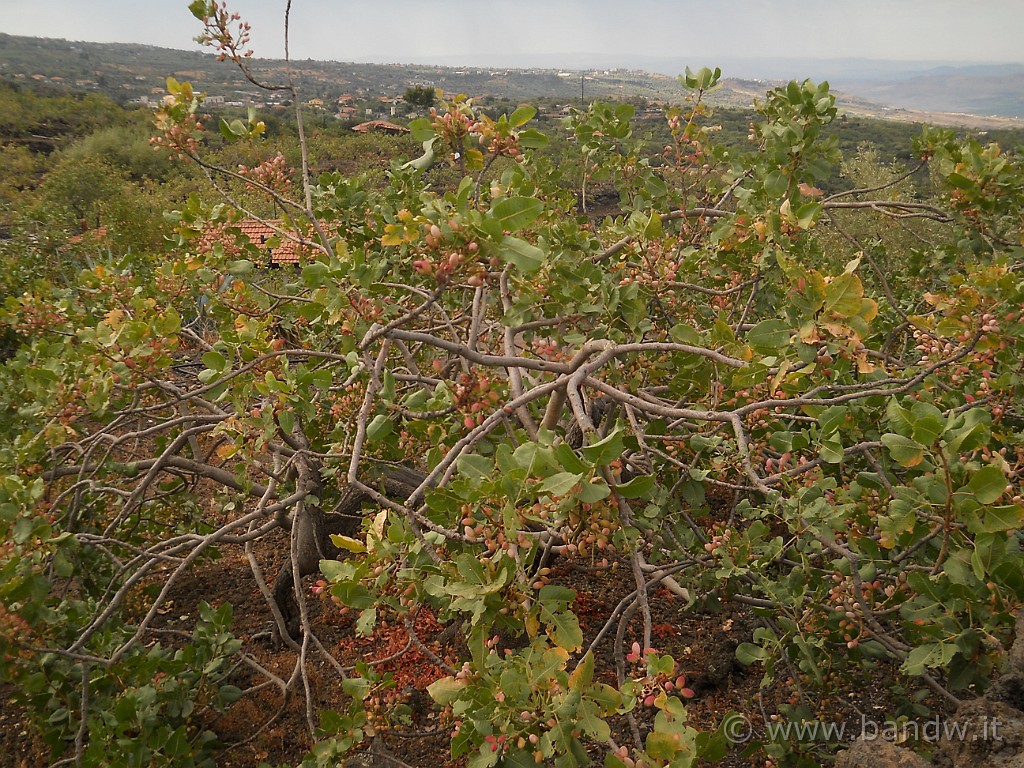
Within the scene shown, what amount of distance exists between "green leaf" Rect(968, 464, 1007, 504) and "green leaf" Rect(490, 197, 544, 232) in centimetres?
112

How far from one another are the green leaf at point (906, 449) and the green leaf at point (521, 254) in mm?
857

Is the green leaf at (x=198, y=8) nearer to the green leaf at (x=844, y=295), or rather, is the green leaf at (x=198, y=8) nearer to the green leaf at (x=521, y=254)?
the green leaf at (x=521, y=254)

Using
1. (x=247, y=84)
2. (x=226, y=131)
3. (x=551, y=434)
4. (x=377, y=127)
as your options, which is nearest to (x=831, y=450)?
(x=551, y=434)

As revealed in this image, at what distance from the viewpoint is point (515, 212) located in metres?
1.53

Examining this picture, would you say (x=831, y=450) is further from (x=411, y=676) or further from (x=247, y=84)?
(x=247, y=84)

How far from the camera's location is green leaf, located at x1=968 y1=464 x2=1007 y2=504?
1304 mm

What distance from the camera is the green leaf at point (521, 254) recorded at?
1.50 meters

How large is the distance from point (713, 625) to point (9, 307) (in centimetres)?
438

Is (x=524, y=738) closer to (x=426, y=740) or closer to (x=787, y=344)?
(x=787, y=344)

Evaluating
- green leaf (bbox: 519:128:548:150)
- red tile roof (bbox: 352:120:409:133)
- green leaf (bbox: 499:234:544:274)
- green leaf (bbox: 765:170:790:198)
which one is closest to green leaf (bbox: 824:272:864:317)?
green leaf (bbox: 499:234:544:274)

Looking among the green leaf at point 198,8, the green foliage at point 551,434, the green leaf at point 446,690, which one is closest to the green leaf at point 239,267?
the green foliage at point 551,434

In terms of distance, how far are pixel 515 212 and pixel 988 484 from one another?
1194 millimetres

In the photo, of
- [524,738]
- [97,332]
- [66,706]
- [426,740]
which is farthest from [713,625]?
[97,332]

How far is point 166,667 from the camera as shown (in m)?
2.68
